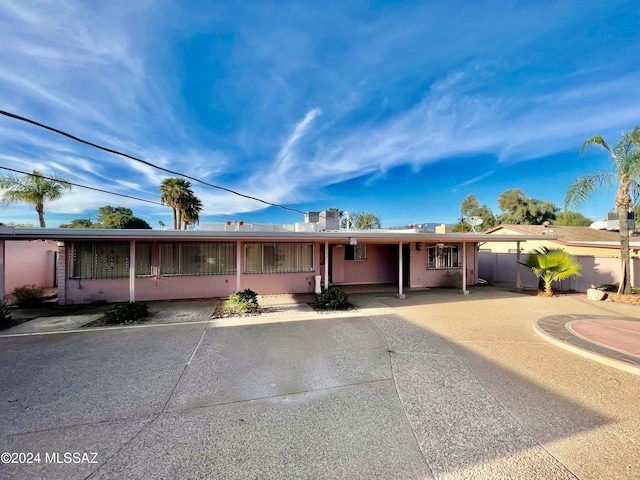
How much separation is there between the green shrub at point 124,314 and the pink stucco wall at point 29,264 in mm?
6864

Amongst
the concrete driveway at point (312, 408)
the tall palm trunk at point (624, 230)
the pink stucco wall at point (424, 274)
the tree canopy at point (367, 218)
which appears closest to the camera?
the concrete driveway at point (312, 408)

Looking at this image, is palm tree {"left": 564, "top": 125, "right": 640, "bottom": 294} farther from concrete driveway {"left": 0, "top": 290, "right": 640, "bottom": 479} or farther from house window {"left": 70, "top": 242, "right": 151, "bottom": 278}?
house window {"left": 70, "top": 242, "right": 151, "bottom": 278}

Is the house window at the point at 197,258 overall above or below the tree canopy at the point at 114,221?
below

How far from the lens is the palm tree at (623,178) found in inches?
321

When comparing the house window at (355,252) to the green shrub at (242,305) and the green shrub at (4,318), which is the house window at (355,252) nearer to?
the green shrub at (242,305)

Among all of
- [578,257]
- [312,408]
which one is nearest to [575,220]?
[578,257]

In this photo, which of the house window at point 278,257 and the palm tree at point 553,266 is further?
the house window at point 278,257

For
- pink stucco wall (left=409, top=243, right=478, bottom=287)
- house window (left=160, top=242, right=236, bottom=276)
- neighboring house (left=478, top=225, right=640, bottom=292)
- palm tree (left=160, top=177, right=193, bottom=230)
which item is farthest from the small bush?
neighboring house (left=478, top=225, right=640, bottom=292)

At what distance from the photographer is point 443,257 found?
39.0 ft

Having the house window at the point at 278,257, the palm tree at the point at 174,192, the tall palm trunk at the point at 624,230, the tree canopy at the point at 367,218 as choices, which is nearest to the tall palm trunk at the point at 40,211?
the palm tree at the point at 174,192

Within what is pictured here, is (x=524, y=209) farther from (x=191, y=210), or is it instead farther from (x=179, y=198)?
(x=179, y=198)

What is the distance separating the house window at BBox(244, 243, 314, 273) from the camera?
381 inches

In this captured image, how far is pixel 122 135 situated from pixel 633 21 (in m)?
15.8

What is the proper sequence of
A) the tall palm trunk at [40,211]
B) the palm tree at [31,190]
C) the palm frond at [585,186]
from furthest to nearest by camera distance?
the tall palm trunk at [40,211]
the palm tree at [31,190]
the palm frond at [585,186]
